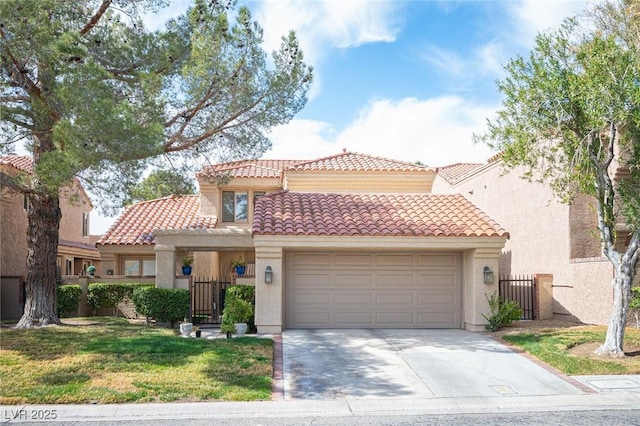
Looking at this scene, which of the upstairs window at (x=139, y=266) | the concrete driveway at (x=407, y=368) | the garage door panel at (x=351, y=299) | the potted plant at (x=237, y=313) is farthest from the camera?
the upstairs window at (x=139, y=266)

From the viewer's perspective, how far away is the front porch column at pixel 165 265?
1786cm

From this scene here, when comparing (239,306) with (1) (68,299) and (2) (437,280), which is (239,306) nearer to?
(2) (437,280)

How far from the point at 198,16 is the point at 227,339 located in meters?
8.71

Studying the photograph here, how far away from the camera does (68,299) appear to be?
19.3 meters

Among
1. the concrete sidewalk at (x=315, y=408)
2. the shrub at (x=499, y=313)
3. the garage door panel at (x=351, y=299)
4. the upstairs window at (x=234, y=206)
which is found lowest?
the concrete sidewalk at (x=315, y=408)

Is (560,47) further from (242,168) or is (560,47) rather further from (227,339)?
(242,168)

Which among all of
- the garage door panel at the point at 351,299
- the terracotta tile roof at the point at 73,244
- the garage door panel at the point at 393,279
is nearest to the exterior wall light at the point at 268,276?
the garage door panel at the point at 351,299

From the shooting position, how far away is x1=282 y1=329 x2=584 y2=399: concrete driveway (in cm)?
1005

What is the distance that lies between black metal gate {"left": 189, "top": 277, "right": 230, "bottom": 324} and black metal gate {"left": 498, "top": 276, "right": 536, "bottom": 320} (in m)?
8.72

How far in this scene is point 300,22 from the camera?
15844 mm

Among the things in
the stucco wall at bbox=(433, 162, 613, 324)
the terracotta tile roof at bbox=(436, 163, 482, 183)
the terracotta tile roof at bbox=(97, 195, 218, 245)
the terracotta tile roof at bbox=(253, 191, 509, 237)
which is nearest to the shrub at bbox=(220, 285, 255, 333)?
the terracotta tile roof at bbox=(253, 191, 509, 237)

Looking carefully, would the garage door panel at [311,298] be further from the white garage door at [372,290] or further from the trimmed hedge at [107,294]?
the trimmed hedge at [107,294]

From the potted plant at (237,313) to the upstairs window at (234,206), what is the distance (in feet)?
32.6

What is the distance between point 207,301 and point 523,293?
1009 centimetres
